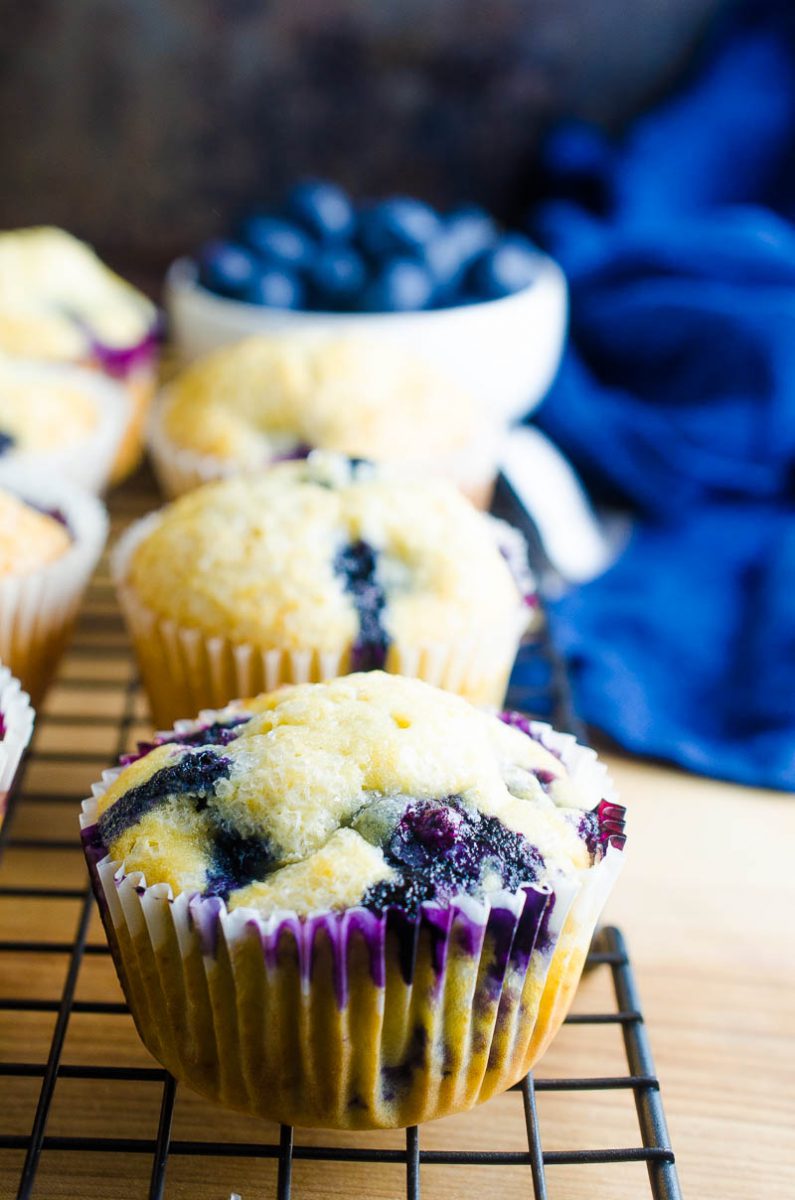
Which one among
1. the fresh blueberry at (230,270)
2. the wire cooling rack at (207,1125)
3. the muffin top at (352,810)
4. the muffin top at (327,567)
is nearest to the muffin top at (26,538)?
the muffin top at (327,567)

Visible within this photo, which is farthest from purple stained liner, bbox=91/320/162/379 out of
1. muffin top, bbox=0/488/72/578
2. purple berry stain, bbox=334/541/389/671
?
purple berry stain, bbox=334/541/389/671

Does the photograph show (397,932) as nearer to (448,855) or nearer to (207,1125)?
(448,855)

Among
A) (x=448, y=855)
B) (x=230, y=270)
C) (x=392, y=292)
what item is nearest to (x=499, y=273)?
(x=392, y=292)

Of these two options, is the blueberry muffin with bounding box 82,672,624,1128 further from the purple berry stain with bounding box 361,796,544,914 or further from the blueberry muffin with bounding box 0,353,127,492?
the blueberry muffin with bounding box 0,353,127,492

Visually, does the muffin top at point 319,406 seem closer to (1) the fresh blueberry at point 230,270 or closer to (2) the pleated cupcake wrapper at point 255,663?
(1) the fresh blueberry at point 230,270

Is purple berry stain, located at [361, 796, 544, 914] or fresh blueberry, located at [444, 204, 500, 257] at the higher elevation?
purple berry stain, located at [361, 796, 544, 914]
